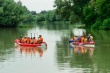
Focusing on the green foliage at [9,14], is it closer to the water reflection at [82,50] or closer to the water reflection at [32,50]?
the water reflection at [32,50]

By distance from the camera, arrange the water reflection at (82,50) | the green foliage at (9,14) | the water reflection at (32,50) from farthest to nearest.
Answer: the green foliage at (9,14) → the water reflection at (32,50) → the water reflection at (82,50)

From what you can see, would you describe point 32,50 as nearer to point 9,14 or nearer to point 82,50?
point 82,50

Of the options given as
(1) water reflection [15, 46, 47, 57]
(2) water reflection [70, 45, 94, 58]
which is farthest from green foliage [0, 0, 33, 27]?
(2) water reflection [70, 45, 94, 58]

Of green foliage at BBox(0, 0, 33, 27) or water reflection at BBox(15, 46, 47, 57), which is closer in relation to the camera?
water reflection at BBox(15, 46, 47, 57)

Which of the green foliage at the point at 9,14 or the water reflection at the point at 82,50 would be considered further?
the green foliage at the point at 9,14

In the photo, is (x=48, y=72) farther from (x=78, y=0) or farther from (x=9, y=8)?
(x=9, y=8)

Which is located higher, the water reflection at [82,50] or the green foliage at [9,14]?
the green foliage at [9,14]

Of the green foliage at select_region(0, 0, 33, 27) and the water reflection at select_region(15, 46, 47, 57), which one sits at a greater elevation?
the green foliage at select_region(0, 0, 33, 27)

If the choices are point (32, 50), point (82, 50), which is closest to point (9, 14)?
point (32, 50)

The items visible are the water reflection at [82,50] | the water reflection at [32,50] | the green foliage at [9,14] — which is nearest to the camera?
the water reflection at [82,50]

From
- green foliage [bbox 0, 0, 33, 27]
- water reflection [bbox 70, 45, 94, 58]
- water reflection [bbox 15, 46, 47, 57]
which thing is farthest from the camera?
green foliage [bbox 0, 0, 33, 27]

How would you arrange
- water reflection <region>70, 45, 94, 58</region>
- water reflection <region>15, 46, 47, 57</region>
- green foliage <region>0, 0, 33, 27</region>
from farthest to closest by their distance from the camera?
green foliage <region>0, 0, 33, 27</region>
water reflection <region>15, 46, 47, 57</region>
water reflection <region>70, 45, 94, 58</region>

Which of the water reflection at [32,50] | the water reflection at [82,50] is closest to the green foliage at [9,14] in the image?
A: the water reflection at [32,50]

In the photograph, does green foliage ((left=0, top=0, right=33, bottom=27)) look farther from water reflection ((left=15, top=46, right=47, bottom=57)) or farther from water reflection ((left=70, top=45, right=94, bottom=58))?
water reflection ((left=70, top=45, right=94, bottom=58))
